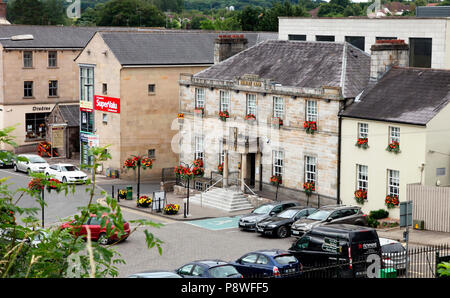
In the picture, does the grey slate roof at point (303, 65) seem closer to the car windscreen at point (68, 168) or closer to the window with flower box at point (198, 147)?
the window with flower box at point (198, 147)

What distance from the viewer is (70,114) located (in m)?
65.2

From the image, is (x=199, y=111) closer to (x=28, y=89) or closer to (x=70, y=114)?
(x=70, y=114)

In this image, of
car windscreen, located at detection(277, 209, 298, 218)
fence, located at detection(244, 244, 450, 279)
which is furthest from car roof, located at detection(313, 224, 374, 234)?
car windscreen, located at detection(277, 209, 298, 218)

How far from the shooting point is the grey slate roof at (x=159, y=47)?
5653cm

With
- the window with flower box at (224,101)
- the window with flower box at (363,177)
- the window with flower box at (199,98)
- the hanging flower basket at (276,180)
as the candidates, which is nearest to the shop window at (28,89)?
the window with flower box at (199,98)

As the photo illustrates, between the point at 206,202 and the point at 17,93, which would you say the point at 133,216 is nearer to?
the point at 206,202

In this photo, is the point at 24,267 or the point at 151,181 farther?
the point at 151,181

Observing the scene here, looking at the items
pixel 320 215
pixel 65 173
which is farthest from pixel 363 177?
pixel 65 173

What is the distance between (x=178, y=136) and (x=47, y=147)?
15506mm

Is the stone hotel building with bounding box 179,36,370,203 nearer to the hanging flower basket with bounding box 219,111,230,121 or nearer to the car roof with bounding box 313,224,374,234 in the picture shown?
the hanging flower basket with bounding box 219,111,230,121

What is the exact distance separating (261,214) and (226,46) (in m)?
17.6

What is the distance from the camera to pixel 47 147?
64.5 metres
